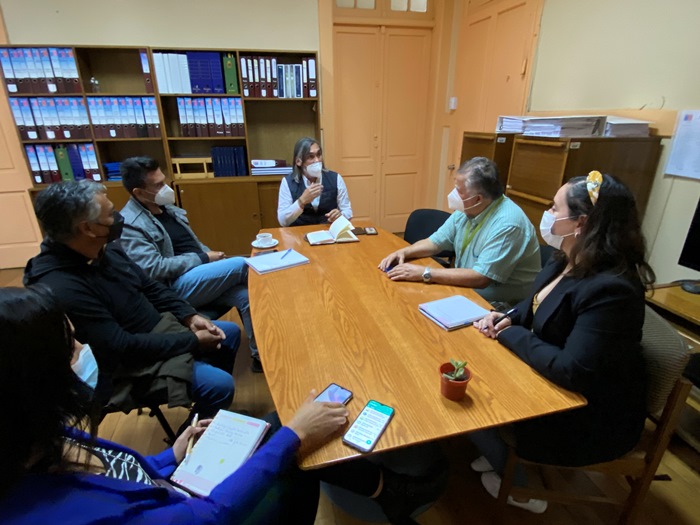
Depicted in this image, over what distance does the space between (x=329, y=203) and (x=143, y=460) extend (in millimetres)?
2208

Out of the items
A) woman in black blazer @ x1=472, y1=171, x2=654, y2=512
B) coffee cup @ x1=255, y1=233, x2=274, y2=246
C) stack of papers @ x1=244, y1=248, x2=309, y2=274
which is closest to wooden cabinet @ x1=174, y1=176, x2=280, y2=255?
coffee cup @ x1=255, y1=233, x2=274, y2=246

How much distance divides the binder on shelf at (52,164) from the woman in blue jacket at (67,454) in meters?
3.68

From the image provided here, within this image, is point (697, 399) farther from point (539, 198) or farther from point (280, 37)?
point (280, 37)

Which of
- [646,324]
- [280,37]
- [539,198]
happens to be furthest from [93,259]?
[280,37]

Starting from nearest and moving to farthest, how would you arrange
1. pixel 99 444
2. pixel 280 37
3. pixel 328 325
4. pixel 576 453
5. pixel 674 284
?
pixel 99 444 → pixel 576 453 → pixel 328 325 → pixel 674 284 → pixel 280 37

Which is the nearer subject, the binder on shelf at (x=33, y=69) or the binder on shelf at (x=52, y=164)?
the binder on shelf at (x=33, y=69)

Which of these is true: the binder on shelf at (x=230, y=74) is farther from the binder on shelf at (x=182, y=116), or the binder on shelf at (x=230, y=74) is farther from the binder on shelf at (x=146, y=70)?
the binder on shelf at (x=146, y=70)

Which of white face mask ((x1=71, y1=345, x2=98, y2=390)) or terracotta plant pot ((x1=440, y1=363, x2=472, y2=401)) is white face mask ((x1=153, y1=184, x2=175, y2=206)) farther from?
terracotta plant pot ((x1=440, y1=363, x2=472, y2=401))

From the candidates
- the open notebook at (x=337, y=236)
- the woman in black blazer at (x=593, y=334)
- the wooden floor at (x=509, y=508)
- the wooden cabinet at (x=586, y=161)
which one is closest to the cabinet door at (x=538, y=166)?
the wooden cabinet at (x=586, y=161)

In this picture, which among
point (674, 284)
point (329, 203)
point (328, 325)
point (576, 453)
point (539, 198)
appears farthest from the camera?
point (329, 203)

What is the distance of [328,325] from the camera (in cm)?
138

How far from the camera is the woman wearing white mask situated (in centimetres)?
269

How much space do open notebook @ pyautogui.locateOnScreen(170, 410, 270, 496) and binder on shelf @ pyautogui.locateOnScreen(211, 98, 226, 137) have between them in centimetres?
323

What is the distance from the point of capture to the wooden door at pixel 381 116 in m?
4.12
